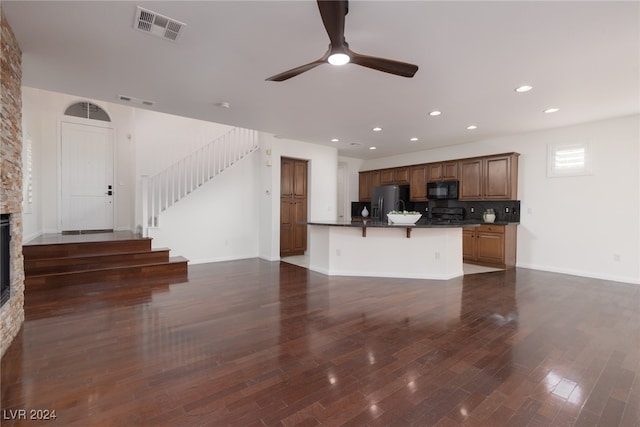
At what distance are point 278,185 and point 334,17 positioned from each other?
476 cm

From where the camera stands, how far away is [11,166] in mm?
2479

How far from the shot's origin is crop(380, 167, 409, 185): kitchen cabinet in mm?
7558

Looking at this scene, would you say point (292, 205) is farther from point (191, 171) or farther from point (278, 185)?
point (191, 171)

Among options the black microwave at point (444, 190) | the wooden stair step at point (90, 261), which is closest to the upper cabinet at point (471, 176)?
the black microwave at point (444, 190)

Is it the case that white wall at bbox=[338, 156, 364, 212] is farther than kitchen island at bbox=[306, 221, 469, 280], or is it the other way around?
white wall at bbox=[338, 156, 364, 212]

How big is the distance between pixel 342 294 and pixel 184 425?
258 cm

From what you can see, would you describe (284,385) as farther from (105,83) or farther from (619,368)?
(105,83)

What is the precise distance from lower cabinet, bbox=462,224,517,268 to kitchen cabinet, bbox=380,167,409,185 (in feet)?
6.90

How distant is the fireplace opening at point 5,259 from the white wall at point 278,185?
4.23 meters

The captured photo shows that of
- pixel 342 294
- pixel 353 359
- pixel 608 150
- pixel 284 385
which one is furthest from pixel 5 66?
pixel 608 150

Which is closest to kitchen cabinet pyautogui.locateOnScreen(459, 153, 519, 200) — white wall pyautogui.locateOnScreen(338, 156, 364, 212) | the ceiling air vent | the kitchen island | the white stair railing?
the kitchen island

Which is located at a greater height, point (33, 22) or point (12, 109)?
point (33, 22)

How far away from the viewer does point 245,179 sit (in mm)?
6652

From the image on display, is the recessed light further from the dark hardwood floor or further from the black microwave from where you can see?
the black microwave
